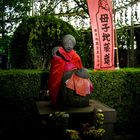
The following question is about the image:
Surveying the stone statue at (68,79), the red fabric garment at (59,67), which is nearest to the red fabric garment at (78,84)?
the stone statue at (68,79)

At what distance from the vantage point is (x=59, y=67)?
6930 millimetres

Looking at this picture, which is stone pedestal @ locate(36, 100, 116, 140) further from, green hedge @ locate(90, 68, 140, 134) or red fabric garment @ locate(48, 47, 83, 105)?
green hedge @ locate(90, 68, 140, 134)

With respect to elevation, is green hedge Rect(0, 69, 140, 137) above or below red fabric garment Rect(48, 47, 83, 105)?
below

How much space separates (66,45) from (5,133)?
2768 millimetres

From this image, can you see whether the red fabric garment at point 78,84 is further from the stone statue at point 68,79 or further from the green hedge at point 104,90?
the green hedge at point 104,90

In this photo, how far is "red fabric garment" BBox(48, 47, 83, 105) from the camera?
6824 millimetres

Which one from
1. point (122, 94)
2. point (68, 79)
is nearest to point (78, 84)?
point (68, 79)

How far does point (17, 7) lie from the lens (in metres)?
13.2

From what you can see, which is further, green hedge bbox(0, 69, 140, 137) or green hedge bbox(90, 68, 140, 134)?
green hedge bbox(90, 68, 140, 134)

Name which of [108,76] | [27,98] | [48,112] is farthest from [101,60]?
[48,112]

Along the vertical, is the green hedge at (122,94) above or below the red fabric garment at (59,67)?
below

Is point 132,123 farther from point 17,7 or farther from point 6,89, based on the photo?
point 17,7

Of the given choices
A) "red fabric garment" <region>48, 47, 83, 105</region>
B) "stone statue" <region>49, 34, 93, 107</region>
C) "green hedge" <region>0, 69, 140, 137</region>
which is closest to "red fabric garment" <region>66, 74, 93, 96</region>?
"stone statue" <region>49, 34, 93, 107</region>

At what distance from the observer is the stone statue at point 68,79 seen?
6.57m
